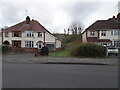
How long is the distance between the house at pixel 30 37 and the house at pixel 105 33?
31.5 ft

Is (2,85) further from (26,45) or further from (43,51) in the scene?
(26,45)

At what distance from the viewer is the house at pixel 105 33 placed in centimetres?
3110

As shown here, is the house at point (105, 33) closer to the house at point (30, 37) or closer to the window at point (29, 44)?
the house at point (30, 37)

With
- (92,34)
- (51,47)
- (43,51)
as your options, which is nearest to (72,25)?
(92,34)

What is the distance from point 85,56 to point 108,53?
11.4 ft

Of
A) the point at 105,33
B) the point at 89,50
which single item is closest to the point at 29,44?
the point at 89,50

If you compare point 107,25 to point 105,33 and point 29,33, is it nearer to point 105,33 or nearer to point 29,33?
point 105,33

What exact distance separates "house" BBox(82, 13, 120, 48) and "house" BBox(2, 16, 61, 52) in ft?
31.5

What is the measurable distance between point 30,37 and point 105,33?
18.7 metres

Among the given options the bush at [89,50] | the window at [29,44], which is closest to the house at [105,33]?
the window at [29,44]

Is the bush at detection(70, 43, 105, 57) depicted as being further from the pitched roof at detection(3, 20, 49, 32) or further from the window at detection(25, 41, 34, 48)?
the window at detection(25, 41, 34, 48)

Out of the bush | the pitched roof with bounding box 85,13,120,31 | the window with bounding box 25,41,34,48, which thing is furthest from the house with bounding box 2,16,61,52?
the bush

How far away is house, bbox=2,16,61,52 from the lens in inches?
1192

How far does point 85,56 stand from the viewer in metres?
16.6
